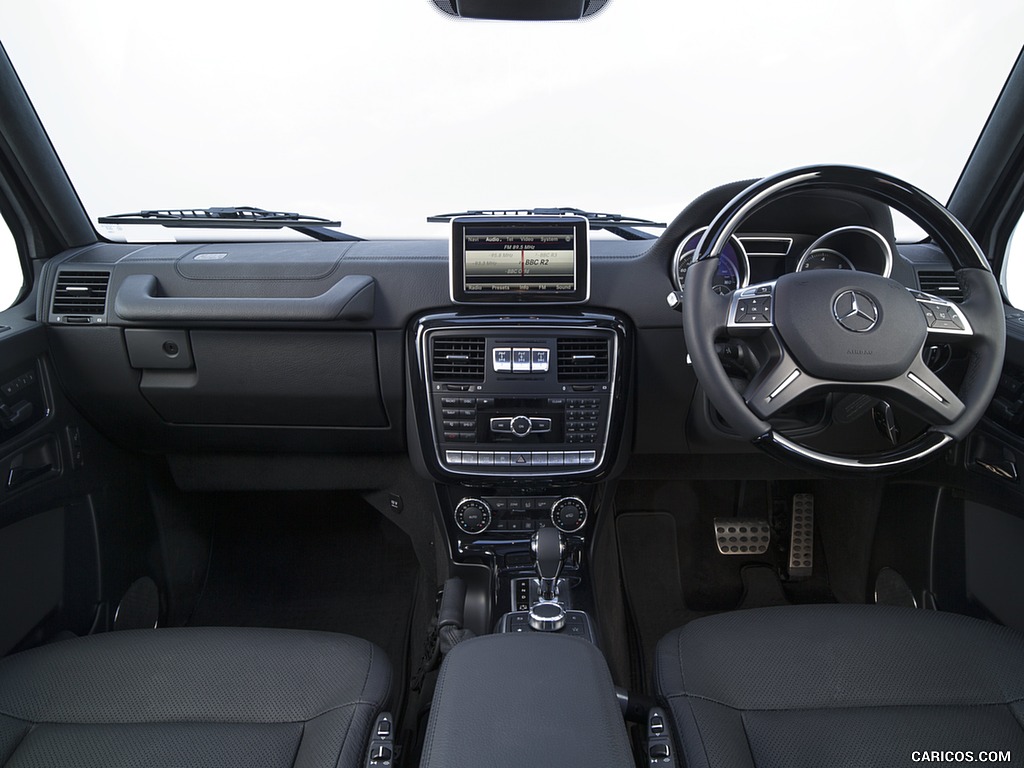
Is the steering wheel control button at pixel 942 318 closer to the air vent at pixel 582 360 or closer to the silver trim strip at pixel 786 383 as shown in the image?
the silver trim strip at pixel 786 383

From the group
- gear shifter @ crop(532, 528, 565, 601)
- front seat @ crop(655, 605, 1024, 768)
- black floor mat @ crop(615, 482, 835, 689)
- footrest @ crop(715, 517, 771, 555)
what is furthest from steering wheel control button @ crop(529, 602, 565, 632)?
footrest @ crop(715, 517, 771, 555)

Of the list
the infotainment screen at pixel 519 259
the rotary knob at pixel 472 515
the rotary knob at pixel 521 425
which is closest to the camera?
the infotainment screen at pixel 519 259

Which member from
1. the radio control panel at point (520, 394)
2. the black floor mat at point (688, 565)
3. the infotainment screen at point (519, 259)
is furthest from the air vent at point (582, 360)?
the black floor mat at point (688, 565)

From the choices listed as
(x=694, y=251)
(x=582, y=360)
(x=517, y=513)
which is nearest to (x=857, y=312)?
(x=694, y=251)

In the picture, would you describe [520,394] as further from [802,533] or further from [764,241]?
[802,533]

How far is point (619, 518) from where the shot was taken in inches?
106

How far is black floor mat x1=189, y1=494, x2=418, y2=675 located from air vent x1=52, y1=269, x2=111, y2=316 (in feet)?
3.30

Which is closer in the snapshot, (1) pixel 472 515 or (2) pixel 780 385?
(2) pixel 780 385

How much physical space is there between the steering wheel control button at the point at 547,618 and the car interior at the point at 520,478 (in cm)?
1

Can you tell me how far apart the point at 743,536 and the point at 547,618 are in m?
1.33

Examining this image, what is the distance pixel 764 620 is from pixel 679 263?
0.93 meters

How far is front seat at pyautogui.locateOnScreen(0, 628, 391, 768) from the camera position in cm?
118

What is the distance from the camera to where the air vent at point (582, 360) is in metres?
1.88

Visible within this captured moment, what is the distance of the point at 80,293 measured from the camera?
6.64 ft
